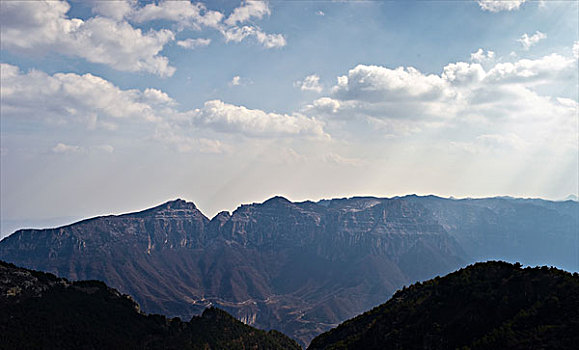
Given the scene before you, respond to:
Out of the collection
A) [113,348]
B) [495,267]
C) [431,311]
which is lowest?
[113,348]

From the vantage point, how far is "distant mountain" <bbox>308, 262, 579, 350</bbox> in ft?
387

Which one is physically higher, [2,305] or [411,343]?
[2,305]

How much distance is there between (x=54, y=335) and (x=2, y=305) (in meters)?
27.8

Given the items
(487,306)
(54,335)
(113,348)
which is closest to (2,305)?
(54,335)

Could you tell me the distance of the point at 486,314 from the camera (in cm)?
13600

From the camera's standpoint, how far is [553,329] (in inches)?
4530

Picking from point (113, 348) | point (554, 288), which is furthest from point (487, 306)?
point (113, 348)

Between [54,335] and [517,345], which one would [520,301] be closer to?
[517,345]

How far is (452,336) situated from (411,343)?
1471 centimetres

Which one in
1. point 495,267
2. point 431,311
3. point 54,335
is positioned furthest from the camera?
point 54,335

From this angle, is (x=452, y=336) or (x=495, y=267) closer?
(x=452, y=336)

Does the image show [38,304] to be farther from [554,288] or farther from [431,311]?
[554,288]

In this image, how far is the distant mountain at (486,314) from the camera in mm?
117812

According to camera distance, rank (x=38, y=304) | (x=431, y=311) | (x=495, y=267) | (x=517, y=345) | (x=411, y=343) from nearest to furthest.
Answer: (x=517, y=345) → (x=411, y=343) → (x=431, y=311) → (x=495, y=267) → (x=38, y=304)
